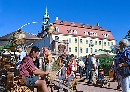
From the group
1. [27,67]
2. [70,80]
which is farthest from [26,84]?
[70,80]

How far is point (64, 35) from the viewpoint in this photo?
330 ft

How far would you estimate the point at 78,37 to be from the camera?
103688mm

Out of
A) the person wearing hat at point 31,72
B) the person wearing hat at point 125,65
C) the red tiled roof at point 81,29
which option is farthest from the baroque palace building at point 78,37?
the person wearing hat at point 31,72

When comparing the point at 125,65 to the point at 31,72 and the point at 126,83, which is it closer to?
the point at 126,83

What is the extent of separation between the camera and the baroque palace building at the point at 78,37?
97938mm

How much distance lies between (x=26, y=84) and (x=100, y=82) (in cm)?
980

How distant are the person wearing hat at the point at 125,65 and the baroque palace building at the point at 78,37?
280 ft

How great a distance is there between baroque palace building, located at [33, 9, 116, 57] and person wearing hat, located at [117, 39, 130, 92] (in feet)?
280

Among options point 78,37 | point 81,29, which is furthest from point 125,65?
point 81,29

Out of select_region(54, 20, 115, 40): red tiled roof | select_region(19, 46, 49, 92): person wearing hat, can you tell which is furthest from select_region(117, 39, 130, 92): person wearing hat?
select_region(54, 20, 115, 40): red tiled roof

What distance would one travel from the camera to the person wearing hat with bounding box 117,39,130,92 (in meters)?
7.89

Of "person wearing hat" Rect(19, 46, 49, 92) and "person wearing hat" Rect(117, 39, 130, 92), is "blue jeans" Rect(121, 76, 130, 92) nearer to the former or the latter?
"person wearing hat" Rect(117, 39, 130, 92)

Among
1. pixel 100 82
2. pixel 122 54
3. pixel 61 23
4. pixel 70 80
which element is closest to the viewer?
pixel 122 54

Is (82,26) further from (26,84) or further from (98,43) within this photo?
(26,84)
